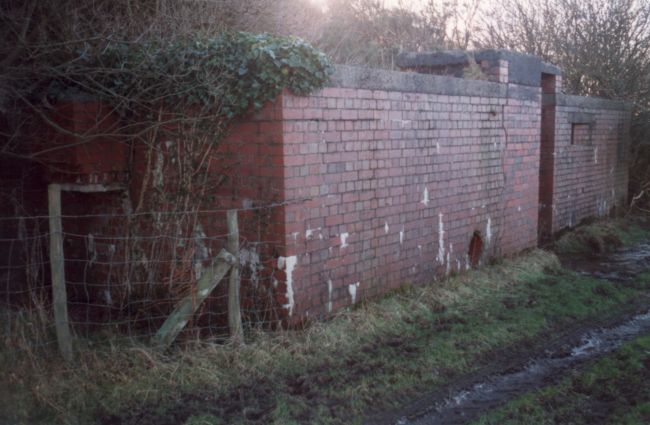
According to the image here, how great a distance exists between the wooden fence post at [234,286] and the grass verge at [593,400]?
208cm

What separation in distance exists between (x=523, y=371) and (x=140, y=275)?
387 cm

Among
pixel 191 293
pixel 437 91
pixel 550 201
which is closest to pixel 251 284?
pixel 191 293

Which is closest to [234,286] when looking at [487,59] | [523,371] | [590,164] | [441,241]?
[523,371]

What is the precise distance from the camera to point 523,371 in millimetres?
5516

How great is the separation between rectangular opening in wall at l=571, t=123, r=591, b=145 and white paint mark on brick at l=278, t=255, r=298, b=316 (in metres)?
8.04

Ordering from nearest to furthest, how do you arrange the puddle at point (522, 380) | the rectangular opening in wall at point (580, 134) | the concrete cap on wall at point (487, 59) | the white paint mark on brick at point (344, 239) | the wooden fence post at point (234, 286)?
the puddle at point (522, 380) < the wooden fence post at point (234, 286) < the white paint mark on brick at point (344, 239) < the concrete cap on wall at point (487, 59) < the rectangular opening in wall at point (580, 134)

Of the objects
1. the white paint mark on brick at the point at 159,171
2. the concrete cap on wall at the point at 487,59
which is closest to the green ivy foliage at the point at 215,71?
the white paint mark on brick at the point at 159,171

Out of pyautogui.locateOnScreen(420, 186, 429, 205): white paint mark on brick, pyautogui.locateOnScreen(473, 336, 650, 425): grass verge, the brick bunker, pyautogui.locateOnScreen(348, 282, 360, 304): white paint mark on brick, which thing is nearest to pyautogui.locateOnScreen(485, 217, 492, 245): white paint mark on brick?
the brick bunker

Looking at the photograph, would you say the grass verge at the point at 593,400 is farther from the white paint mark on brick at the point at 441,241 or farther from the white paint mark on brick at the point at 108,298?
the white paint mark on brick at the point at 108,298

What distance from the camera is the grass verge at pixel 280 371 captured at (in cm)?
452

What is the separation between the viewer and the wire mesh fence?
5695mm

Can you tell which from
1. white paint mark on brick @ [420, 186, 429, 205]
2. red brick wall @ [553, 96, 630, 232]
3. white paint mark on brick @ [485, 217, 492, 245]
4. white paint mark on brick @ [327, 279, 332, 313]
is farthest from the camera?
A: red brick wall @ [553, 96, 630, 232]

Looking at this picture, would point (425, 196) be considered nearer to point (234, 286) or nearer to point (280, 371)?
point (234, 286)

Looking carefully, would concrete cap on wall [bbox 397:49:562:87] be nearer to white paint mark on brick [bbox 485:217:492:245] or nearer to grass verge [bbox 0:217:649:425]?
white paint mark on brick [bbox 485:217:492:245]
